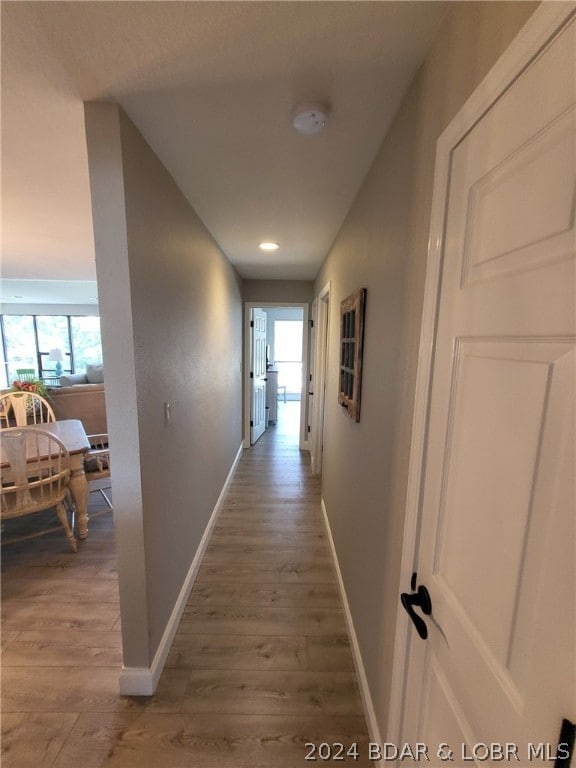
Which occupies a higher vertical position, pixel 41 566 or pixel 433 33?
pixel 433 33

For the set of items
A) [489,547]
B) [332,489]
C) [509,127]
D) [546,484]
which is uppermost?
[509,127]

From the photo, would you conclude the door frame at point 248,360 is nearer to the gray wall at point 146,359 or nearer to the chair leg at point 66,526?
the gray wall at point 146,359

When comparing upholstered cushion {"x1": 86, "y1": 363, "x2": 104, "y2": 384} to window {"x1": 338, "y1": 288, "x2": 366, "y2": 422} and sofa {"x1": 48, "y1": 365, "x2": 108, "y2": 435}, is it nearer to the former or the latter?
sofa {"x1": 48, "y1": 365, "x2": 108, "y2": 435}

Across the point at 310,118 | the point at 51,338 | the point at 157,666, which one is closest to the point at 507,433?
the point at 310,118

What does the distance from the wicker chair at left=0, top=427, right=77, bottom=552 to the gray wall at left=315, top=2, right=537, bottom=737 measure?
206 cm

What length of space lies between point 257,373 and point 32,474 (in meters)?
3.08

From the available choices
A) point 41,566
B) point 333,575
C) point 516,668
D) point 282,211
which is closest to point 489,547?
point 516,668

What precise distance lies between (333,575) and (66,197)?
2996 mm

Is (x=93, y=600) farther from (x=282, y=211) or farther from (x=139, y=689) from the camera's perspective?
(x=282, y=211)

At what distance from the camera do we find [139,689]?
4.49 feet

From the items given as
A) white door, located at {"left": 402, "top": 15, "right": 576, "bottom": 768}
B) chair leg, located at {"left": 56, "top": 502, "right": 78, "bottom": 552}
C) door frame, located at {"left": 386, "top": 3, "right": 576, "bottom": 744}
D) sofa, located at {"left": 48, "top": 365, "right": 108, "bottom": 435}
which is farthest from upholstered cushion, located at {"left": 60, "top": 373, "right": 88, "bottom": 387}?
white door, located at {"left": 402, "top": 15, "right": 576, "bottom": 768}

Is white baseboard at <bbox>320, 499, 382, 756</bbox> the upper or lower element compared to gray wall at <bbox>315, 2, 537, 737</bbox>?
lower

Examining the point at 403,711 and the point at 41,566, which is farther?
the point at 41,566

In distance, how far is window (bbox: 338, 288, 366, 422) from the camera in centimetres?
151
